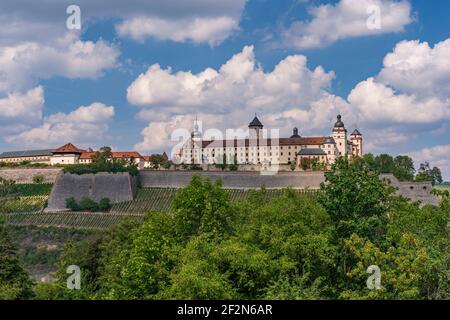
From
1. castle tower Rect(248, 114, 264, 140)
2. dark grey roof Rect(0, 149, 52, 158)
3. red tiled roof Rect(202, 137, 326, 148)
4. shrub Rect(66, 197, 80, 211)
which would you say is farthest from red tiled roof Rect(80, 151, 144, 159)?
Answer: shrub Rect(66, 197, 80, 211)

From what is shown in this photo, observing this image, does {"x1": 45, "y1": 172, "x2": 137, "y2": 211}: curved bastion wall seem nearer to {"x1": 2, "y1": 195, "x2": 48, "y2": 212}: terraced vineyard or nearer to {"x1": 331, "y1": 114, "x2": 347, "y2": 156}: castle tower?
{"x1": 2, "y1": 195, "x2": 48, "y2": 212}: terraced vineyard

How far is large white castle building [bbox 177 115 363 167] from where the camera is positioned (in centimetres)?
12406

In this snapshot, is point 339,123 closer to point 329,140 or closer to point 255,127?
point 329,140

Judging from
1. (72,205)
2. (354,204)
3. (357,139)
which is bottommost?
(72,205)

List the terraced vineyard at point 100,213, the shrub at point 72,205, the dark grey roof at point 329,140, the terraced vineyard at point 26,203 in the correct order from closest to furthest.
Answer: the terraced vineyard at point 100,213 < the shrub at point 72,205 < the terraced vineyard at point 26,203 < the dark grey roof at point 329,140

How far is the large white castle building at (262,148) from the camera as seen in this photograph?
12406cm

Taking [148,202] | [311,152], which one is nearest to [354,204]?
[148,202]

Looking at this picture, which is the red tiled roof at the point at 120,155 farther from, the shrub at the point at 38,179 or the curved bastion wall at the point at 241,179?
the curved bastion wall at the point at 241,179

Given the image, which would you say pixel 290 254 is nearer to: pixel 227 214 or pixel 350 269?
pixel 350 269

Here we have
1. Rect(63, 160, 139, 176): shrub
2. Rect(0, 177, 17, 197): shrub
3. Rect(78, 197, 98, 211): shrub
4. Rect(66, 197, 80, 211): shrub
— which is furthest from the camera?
Rect(0, 177, 17, 197): shrub

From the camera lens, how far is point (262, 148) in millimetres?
127750

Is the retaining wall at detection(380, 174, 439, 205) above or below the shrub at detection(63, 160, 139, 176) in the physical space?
below

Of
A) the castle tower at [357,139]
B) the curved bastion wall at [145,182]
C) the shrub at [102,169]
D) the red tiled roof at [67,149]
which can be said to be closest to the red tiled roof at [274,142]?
the castle tower at [357,139]
